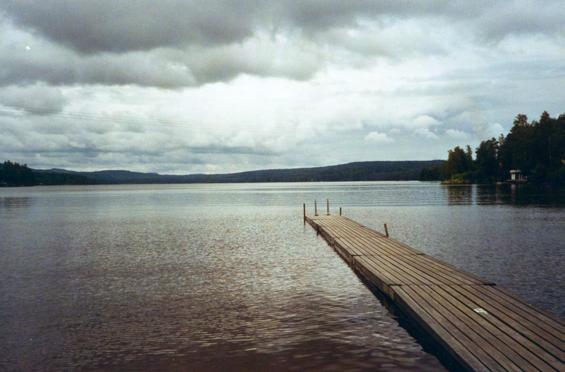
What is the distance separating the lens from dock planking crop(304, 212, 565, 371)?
9.48 metres

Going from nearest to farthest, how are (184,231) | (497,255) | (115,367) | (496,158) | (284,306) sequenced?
(115,367)
(284,306)
(497,255)
(184,231)
(496,158)

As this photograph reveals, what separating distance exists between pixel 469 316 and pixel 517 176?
6695 inches

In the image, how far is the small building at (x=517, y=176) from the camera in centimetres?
15434

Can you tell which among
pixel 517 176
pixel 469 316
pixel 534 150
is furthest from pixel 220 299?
pixel 517 176

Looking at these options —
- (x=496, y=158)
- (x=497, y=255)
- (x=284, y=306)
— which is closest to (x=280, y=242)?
(x=497, y=255)

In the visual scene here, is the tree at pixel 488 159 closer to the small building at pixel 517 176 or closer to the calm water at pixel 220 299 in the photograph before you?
the small building at pixel 517 176

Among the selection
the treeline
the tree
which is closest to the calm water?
the treeline

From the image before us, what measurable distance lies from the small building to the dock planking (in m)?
150

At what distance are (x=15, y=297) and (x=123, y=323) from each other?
649 centimetres

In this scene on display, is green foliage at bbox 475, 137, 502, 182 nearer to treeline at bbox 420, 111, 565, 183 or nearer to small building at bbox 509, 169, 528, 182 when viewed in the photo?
treeline at bbox 420, 111, 565, 183

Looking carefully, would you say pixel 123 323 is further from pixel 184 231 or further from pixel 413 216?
pixel 413 216

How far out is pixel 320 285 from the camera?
65.2 ft

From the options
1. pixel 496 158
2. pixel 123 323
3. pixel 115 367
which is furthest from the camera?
pixel 496 158

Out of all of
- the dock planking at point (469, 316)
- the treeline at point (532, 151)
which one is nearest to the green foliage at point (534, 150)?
the treeline at point (532, 151)
